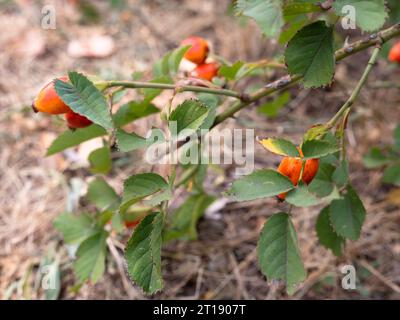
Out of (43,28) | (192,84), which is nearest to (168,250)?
(192,84)

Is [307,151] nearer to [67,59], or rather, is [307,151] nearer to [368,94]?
[368,94]

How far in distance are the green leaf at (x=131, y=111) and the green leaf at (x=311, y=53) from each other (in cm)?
32

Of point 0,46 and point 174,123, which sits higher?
point 0,46

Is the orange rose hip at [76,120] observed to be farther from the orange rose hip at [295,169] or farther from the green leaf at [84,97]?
the orange rose hip at [295,169]

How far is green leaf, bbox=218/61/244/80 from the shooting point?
3.43 ft

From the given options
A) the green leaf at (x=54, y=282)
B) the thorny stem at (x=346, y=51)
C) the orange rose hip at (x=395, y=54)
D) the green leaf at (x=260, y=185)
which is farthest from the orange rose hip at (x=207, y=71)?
the green leaf at (x=54, y=282)

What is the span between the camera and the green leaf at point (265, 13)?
2.54 ft

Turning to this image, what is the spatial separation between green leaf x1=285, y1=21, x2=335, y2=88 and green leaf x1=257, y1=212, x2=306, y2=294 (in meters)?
0.25

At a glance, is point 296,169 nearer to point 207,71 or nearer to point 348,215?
point 348,215

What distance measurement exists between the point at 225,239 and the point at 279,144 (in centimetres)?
65

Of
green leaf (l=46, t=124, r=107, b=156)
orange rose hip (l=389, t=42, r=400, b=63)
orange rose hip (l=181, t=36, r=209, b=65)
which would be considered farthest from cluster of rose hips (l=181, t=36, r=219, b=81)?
orange rose hip (l=389, t=42, r=400, b=63)

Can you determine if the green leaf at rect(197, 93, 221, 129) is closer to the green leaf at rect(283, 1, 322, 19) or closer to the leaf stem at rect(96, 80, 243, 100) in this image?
the leaf stem at rect(96, 80, 243, 100)
